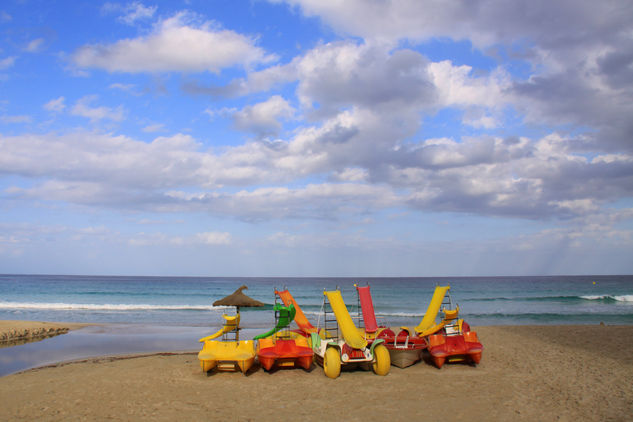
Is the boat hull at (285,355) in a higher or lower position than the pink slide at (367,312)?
lower

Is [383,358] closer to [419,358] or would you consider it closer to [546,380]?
[419,358]

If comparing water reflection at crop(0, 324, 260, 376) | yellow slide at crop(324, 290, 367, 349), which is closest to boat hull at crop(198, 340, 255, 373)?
yellow slide at crop(324, 290, 367, 349)

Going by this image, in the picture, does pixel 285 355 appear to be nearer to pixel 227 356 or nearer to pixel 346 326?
pixel 227 356

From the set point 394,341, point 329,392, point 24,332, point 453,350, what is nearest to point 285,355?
point 329,392

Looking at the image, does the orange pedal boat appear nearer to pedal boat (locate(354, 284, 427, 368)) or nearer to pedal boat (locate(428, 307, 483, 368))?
pedal boat (locate(354, 284, 427, 368))

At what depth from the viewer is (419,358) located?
34.1ft

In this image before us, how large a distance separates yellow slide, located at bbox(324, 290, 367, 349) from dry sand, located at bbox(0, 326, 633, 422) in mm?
717

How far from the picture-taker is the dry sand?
682 centimetres

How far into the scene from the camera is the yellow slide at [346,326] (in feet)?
30.1

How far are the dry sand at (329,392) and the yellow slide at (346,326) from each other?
28.2 inches

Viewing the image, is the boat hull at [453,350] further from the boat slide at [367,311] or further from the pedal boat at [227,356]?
the pedal boat at [227,356]

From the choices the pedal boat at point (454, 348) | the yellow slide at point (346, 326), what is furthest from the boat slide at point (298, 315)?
the pedal boat at point (454, 348)

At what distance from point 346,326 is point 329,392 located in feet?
5.23

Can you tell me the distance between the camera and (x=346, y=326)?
9.34 metres
